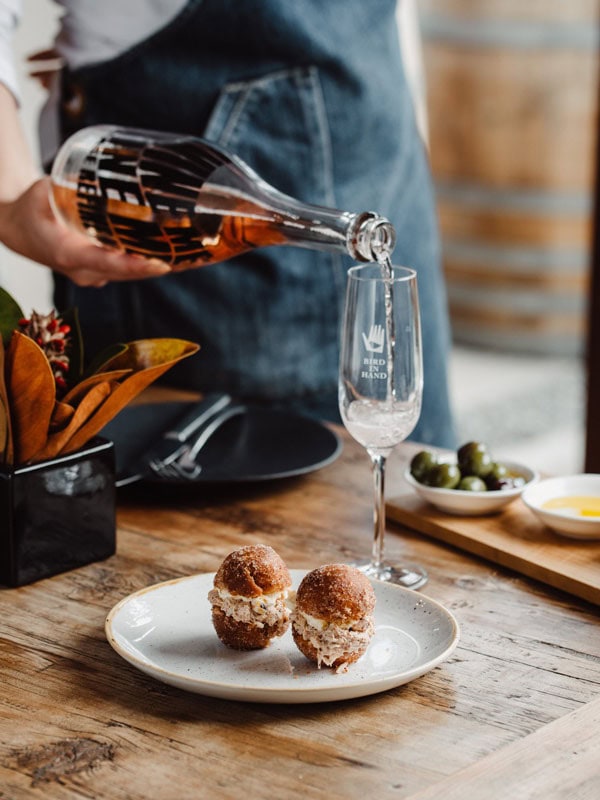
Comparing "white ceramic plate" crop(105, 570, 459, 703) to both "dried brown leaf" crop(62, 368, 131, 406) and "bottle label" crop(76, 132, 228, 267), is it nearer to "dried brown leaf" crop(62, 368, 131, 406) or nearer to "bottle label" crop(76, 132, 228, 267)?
"dried brown leaf" crop(62, 368, 131, 406)

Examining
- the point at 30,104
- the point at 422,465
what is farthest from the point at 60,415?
the point at 30,104

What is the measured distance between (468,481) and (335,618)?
0.35m

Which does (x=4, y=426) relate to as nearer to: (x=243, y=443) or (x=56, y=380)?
(x=56, y=380)

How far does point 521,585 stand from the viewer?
978mm

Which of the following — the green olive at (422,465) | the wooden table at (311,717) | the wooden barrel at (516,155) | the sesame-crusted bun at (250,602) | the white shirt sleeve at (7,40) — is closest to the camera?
the wooden table at (311,717)

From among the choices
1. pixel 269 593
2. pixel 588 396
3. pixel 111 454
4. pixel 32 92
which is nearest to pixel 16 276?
pixel 32 92

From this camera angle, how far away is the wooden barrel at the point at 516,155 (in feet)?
11.1

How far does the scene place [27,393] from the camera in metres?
0.94

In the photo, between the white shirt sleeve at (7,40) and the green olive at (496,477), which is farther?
the white shirt sleeve at (7,40)

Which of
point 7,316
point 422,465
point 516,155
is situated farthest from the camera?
point 516,155

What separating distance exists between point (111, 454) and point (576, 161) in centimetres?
275

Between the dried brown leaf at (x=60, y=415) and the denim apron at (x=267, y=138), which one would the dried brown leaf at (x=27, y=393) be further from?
the denim apron at (x=267, y=138)

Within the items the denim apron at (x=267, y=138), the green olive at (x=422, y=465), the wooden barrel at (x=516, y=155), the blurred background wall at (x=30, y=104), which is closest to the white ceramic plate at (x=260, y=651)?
the green olive at (x=422, y=465)

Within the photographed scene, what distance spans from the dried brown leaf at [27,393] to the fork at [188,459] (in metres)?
0.22
